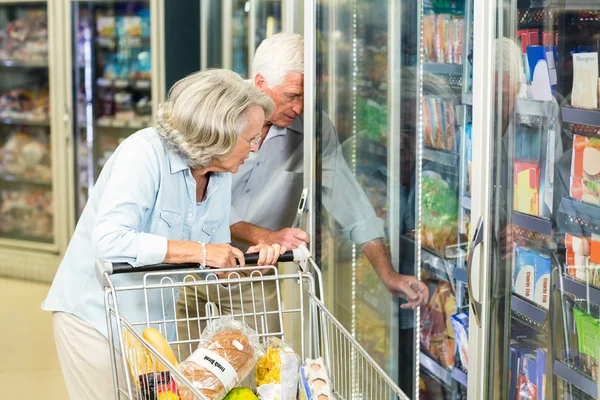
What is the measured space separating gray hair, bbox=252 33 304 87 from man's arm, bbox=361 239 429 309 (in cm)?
65

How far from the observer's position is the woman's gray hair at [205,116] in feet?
6.90

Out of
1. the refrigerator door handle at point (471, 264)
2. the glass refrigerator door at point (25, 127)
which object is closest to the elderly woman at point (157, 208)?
the refrigerator door handle at point (471, 264)

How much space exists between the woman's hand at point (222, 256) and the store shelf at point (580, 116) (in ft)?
2.74

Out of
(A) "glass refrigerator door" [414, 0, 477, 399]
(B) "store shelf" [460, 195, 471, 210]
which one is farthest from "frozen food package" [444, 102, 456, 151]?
(B) "store shelf" [460, 195, 471, 210]

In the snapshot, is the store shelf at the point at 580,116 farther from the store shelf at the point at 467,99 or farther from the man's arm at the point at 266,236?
the man's arm at the point at 266,236

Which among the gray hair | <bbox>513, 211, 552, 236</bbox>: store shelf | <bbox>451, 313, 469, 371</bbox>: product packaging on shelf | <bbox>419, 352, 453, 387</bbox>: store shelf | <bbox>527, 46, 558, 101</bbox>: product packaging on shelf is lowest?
<bbox>419, 352, 453, 387</bbox>: store shelf

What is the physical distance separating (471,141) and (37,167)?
5.24m

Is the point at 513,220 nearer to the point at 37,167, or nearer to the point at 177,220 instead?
the point at 177,220

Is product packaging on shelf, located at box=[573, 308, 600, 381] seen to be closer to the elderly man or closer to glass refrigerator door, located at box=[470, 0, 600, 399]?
glass refrigerator door, located at box=[470, 0, 600, 399]

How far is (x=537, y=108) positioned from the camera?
78.3 inches

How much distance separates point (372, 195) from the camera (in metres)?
2.73

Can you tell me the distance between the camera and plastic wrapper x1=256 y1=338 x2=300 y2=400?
6.12ft

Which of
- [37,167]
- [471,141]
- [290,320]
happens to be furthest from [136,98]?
[471,141]

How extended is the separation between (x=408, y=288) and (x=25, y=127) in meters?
5.15
